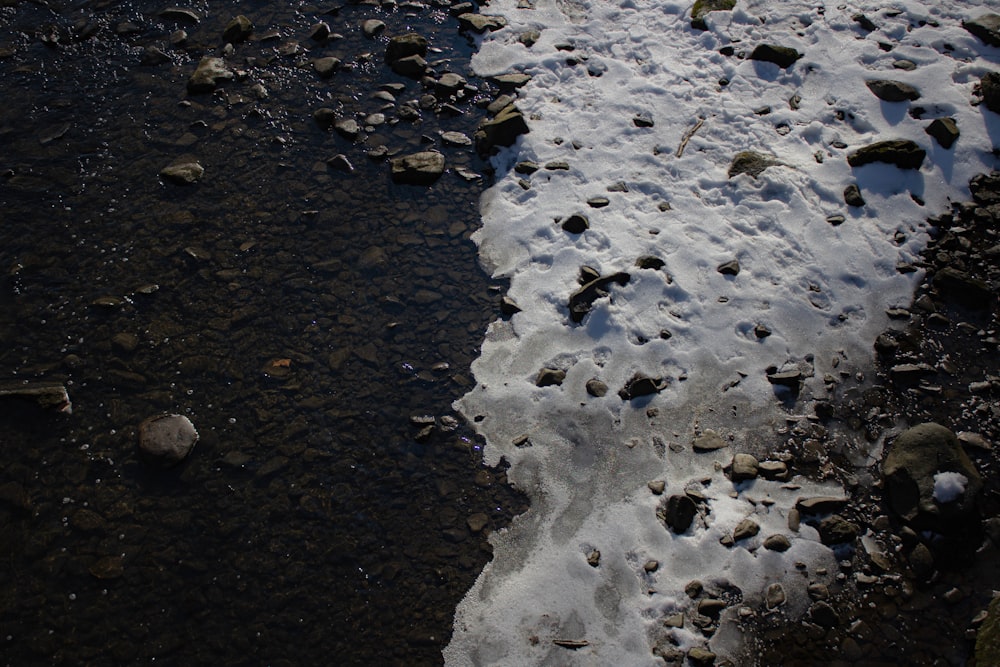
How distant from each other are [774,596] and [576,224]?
3.10 metres

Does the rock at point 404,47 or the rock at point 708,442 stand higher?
the rock at point 404,47

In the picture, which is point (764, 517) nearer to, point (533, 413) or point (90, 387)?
point (533, 413)

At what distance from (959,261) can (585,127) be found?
10.7ft

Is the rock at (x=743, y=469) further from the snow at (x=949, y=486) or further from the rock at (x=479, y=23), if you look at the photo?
the rock at (x=479, y=23)

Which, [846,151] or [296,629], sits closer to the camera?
[296,629]

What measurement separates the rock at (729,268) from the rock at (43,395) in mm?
4759

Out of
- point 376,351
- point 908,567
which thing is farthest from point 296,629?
point 908,567

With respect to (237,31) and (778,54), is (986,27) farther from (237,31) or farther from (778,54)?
(237,31)

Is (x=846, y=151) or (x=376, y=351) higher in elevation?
(x=846, y=151)

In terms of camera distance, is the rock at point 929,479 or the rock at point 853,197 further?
the rock at point 853,197

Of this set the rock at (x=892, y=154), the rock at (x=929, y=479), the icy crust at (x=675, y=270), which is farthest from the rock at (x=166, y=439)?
the rock at (x=892, y=154)

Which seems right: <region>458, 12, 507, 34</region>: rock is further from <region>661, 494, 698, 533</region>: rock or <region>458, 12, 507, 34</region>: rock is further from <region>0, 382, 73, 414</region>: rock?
<region>661, 494, 698, 533</region>: rock

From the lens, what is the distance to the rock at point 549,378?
5102 mm

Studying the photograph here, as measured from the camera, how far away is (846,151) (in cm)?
632
